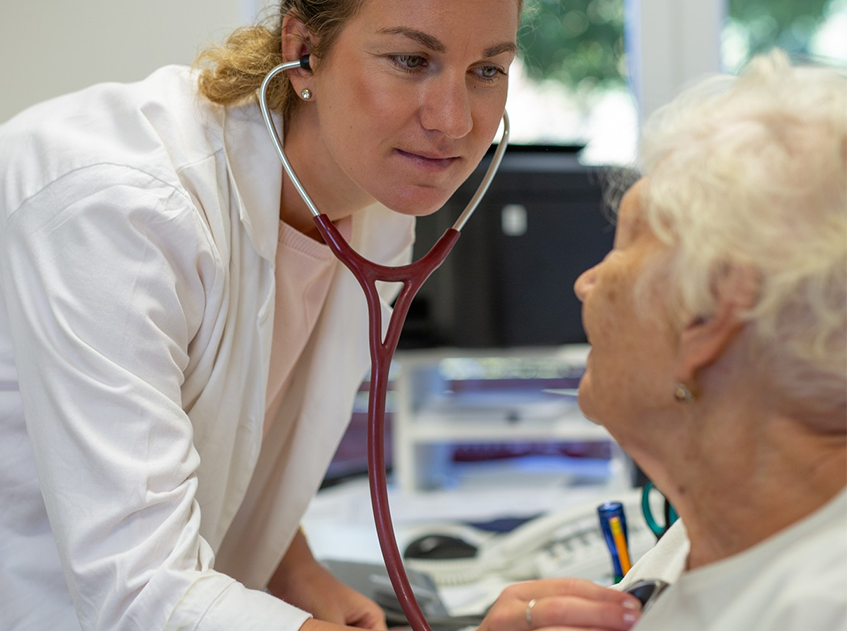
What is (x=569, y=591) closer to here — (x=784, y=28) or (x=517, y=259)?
(x=517, y=259)

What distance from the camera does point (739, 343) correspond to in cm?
69

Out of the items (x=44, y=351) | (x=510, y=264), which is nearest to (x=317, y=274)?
(x=44, y=351)

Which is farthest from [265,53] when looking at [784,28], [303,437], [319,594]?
[784,28]

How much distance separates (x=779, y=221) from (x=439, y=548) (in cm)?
103

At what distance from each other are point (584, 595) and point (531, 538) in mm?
758

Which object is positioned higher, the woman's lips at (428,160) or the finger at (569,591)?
the woman's lips at (428,160)

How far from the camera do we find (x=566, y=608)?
0.76 m

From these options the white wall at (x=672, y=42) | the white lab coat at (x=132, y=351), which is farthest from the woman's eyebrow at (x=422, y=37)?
the white wall at (x=672, y=42)

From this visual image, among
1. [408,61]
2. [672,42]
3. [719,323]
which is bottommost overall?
[719,323]

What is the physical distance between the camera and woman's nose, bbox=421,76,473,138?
3.45ft

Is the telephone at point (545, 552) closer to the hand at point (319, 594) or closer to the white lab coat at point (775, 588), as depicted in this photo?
the hand at point (319, 594)

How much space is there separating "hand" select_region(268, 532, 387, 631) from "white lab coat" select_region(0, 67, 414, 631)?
7 cm

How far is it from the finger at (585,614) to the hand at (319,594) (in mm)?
519

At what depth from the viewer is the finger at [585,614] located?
75cm
